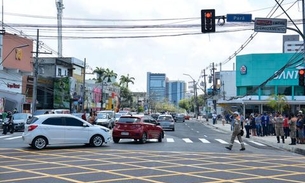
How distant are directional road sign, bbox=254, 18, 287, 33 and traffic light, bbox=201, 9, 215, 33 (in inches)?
119

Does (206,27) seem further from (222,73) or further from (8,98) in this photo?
(222,73)

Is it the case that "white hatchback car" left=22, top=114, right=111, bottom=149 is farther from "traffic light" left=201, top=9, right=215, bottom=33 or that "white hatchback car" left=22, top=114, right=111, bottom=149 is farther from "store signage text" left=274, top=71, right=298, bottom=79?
"store signage text" left=274, top=71, right=298, bottom=79

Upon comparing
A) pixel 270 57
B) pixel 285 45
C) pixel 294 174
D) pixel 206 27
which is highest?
pixel 285 45

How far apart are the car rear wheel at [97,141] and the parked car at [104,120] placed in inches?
806

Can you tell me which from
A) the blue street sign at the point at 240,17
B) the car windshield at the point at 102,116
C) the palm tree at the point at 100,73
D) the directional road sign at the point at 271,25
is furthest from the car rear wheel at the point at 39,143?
the palm tree at the point at 100,73

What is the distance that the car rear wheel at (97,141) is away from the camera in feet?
71.5

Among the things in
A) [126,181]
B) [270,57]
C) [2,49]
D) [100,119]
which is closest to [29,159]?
[126,181]

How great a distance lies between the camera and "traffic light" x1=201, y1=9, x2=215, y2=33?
21578mm

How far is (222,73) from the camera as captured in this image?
100438mm

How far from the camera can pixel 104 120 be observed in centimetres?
4306

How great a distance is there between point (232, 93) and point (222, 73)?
223 inches

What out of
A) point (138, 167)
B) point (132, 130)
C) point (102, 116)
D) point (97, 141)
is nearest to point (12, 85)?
point (102, 116)

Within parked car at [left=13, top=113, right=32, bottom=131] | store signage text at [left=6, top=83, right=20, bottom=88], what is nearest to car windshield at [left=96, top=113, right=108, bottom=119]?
parked car at [left=13, top=113, right=32, bottom=131]

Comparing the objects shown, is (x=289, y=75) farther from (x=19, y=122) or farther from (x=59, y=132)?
(x=59, y=132)
